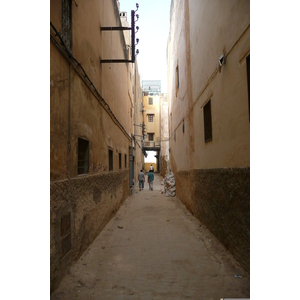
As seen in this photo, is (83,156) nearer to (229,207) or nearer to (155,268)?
(155,268)

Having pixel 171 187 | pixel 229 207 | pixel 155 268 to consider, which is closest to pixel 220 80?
pixel 229 207

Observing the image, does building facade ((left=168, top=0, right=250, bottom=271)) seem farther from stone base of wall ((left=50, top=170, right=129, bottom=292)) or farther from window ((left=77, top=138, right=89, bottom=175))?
window ((left=77, top=138, right=89, bottom=175))

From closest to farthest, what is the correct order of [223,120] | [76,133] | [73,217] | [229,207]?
[73,217] → [76,133] → [229,207] → [223,120]

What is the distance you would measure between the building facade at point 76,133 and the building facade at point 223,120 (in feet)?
8.60

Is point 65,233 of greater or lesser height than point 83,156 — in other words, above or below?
below

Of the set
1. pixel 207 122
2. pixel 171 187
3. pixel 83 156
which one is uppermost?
pixel 207 122

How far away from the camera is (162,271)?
373 centimetres

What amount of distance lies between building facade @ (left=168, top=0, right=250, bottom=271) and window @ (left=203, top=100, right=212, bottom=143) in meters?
0.02

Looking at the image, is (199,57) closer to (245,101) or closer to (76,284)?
(245,101)

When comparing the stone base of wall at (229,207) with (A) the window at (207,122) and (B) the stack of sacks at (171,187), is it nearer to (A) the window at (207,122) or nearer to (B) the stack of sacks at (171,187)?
(A) the window at (207,122)

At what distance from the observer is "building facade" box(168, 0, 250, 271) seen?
3.52 metres

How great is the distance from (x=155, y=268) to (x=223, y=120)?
117 inches

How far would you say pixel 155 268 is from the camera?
151 inches

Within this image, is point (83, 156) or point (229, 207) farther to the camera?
point (83, 156)
